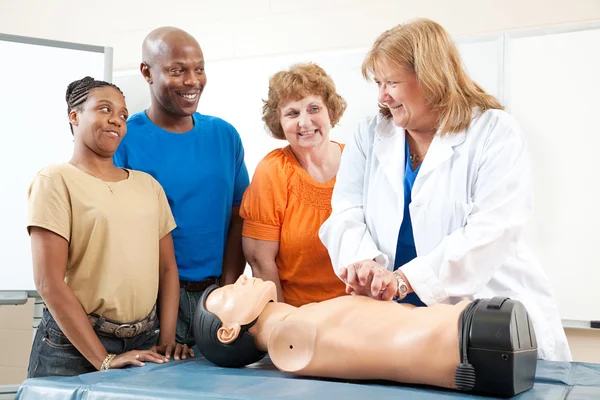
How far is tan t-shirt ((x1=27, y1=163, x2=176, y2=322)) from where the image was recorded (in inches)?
61.8

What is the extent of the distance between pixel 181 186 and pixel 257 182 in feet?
0.76

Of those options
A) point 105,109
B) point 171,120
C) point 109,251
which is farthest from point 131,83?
point 109,251

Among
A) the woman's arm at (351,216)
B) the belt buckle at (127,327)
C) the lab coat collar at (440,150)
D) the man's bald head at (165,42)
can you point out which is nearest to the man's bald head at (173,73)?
the man's bald head at (165,42)

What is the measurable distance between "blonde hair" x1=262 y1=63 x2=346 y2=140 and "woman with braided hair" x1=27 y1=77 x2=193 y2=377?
20.1 inches

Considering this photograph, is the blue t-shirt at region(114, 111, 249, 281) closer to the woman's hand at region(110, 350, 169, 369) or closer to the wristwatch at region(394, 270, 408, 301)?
the woman's hand at region(110, 350, 169, 369)

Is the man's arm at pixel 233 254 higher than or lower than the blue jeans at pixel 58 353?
higher

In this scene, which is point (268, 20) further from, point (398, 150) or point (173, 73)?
point (398, 150)

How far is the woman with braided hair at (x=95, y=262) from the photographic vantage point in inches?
60.6

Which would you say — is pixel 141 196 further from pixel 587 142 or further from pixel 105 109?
pixel 587 142

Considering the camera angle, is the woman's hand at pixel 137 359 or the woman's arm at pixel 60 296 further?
the woman's arm at pixel 60 296

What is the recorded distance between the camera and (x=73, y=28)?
3490mm

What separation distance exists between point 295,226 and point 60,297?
694 millimetres

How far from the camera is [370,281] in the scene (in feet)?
4.47

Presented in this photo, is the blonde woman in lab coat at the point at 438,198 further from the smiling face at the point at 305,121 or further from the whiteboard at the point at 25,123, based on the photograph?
the whiteboard at the point at 25,123
